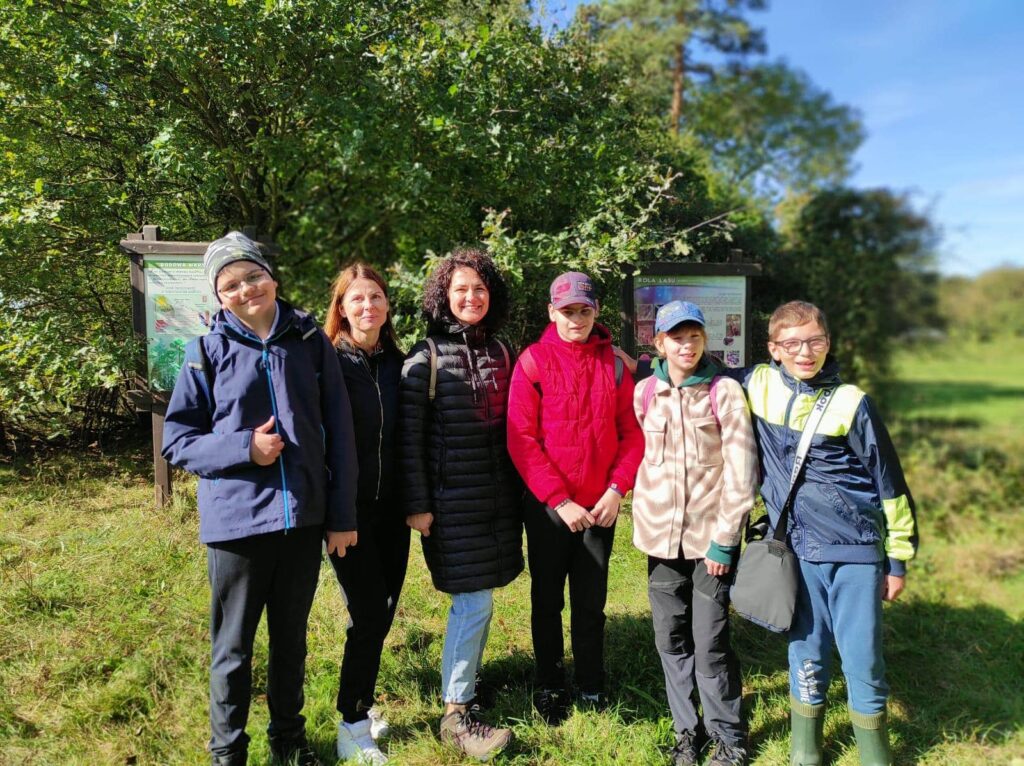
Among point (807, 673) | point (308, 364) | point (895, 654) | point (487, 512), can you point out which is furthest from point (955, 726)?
point (308, 364)

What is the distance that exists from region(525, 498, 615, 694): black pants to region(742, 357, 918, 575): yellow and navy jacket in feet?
2.68

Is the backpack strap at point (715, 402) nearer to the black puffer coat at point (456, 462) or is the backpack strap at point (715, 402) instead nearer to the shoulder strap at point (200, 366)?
the black puffer coat at point (456, 462)

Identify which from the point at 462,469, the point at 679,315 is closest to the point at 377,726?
the point at 462,469

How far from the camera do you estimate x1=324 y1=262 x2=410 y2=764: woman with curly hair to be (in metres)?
2.69

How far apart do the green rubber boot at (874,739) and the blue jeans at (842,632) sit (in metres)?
0.03

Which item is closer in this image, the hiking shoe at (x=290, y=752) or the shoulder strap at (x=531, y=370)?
the hiking shoe at (x=290, y=752)

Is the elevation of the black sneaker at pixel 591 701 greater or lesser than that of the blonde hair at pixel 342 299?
lesser

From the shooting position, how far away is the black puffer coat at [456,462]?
8.93ft

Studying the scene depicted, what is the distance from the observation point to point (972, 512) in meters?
5.73

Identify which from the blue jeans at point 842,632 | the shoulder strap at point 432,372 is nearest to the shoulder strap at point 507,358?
the shoulder strap at point 432,372

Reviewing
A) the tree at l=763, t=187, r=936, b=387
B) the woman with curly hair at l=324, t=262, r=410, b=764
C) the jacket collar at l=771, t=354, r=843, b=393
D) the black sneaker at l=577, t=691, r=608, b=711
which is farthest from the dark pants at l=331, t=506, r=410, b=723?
the tree at l=763, t=187, r=936, b=387

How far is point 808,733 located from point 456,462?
188 centimetres

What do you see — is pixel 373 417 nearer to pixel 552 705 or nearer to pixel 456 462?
pixel 456 462

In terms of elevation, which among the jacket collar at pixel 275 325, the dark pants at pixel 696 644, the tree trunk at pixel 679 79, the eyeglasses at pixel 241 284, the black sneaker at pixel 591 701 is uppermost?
the tree trunk at pixel 679 79
